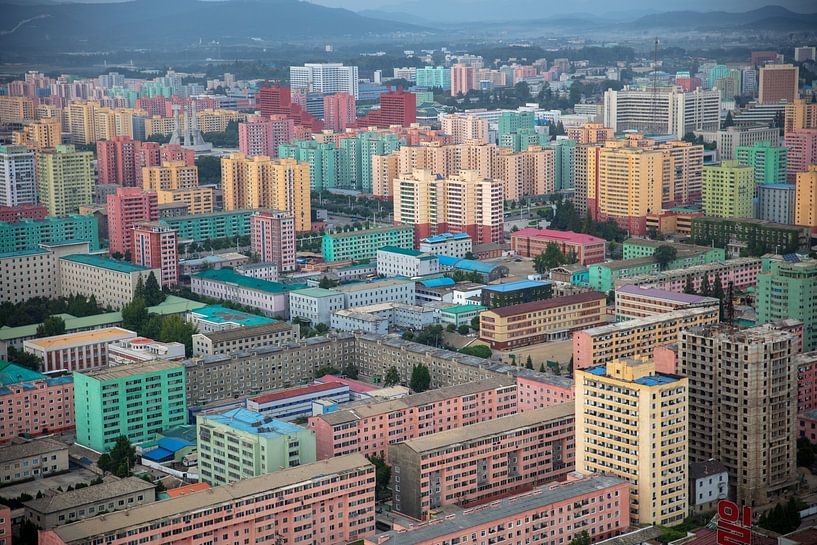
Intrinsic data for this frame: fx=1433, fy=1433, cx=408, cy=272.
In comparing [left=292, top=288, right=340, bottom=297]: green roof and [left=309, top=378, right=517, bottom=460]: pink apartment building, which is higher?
[left=292, top=288, right=340, bottom=297]: green roof

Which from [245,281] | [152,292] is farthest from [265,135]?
[152,292]

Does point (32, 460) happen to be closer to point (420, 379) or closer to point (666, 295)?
point (420, 379)

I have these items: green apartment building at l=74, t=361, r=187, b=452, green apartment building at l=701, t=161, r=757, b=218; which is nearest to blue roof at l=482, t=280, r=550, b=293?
green apartment building at l=74, t=361, r=187, b=452

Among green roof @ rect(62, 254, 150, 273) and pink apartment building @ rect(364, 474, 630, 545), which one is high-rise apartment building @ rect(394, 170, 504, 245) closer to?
green roof @ rect(62, 254, 150, 273)

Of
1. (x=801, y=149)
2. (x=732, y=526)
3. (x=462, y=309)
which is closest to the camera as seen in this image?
(x=732, y=526)

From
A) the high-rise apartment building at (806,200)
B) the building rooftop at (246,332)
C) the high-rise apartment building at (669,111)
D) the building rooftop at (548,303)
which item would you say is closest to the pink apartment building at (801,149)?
the high-rise apartment building at (806,200)

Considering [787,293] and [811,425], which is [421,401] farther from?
[787,293]

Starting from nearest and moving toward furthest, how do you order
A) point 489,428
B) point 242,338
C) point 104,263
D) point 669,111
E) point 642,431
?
point 642,431 < point 489,428 < point 242,338 < point 104,263 < point 669,111
